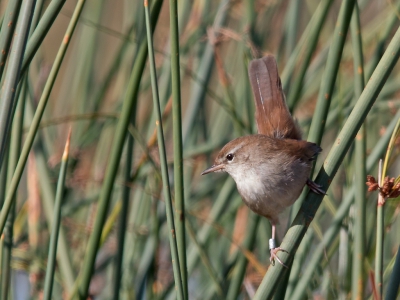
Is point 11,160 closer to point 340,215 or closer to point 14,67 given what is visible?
point 14,67

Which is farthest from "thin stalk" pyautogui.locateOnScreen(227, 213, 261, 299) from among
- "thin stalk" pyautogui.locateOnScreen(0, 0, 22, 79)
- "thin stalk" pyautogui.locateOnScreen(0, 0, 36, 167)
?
"thin stalk" pyautogui.locateOnScreen(0, 0, 22, 79)

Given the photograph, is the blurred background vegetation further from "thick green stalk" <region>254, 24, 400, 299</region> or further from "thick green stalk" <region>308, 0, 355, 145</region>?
"thick green stalk" <region>254, 24, 400, 299</region>

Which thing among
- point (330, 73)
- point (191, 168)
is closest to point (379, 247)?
point (330, 73)

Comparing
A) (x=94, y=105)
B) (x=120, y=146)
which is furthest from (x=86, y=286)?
(x=94, y=105)

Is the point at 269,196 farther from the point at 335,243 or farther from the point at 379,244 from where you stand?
the point at 379,244

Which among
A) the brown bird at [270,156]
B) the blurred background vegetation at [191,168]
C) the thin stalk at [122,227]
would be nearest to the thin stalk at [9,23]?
the blurred background vegetation at [191,168]

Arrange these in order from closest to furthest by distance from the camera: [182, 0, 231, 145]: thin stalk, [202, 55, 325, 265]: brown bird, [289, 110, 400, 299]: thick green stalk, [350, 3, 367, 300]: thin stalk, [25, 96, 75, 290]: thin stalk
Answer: [350, 3, 367, 300]: thin stalk, [289, 110, 400, 299]: thick green stalk, [202, 55, 325, 265]: brown bird, [25, 96, 75, 290]: thin stalk, [182, 0, 231, 145]: thin stalk
